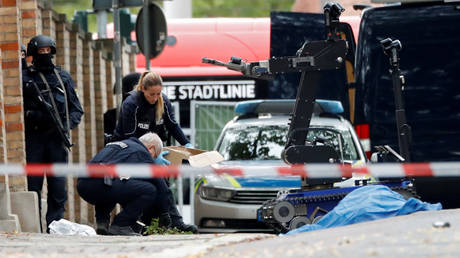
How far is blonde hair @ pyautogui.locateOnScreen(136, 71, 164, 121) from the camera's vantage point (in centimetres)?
1267

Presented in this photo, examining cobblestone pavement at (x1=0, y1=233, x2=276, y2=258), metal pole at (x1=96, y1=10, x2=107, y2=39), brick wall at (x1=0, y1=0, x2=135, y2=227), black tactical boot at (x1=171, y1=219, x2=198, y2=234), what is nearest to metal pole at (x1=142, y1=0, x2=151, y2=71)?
brick wall at (x1=0, y1=0, x2=135, y2=227)

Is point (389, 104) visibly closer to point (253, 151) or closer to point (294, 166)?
point (253, 151)

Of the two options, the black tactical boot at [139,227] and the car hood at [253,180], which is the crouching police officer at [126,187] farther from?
the car hood at [253,180]

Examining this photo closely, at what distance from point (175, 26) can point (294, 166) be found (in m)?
14.6

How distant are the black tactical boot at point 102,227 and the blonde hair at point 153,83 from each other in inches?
44.1

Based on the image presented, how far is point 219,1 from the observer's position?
166 feet

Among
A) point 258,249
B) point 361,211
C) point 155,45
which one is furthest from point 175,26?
point 258,249

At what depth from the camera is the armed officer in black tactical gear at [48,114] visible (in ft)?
42.1

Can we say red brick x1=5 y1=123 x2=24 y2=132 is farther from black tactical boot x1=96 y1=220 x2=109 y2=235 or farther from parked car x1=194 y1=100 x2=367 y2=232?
parked car x1=194 y1=100 x2=367 y2=232

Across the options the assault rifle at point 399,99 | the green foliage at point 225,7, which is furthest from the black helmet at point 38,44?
the green foliage at point 225,7

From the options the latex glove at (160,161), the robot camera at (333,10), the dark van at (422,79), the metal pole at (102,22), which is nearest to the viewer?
the robot camera at (333,10)

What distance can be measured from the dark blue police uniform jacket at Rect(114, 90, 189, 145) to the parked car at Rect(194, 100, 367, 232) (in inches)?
39.1

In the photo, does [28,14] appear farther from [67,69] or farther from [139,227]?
[139,227]

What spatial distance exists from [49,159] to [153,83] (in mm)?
1252
